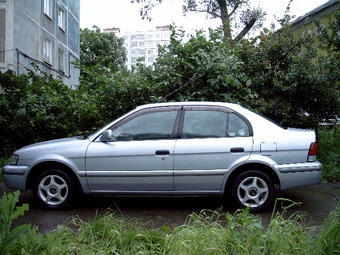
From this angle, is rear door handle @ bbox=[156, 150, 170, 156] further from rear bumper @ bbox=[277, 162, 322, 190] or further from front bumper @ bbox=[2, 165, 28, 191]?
front bumper @ bbox=[2, 165, 28, 191]

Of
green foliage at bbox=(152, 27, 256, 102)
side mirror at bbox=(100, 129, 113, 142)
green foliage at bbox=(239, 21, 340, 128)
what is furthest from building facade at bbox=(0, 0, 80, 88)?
side mirror at bbox=(100, 129, 113, 142)

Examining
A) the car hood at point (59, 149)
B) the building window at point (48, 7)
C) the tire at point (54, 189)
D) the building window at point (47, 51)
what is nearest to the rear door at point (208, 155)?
the car hood at point (59, 149)

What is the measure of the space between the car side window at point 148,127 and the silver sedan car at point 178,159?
1cm

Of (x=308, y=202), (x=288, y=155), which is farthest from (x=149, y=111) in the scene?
(x=308, y=202)

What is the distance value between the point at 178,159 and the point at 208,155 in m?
0.42

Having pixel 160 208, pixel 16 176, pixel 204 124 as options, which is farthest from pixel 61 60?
pixel 204 124

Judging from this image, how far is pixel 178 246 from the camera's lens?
3.19m

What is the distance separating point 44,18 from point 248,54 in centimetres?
1273

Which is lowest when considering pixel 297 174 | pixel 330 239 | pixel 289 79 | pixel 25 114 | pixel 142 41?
pixel 330 239

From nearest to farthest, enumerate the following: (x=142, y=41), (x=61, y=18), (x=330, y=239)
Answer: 1. (x=330, y=239)
2. (x=61, y=18)
3. (x=142, y=41)

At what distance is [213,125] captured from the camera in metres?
5.65

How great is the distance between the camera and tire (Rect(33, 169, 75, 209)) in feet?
18.7

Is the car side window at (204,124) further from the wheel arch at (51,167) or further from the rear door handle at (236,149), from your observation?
the wheel arch at (51,167)

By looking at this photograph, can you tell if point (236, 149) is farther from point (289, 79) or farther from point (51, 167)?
point (289, 79)
